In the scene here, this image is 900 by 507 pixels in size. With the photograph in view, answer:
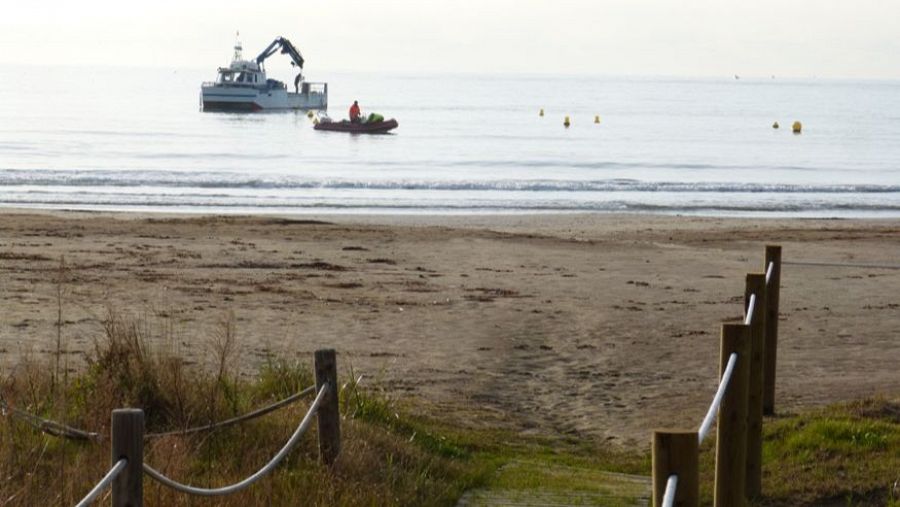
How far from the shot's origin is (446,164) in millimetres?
52531

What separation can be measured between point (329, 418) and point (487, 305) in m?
8.42

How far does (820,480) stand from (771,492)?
1.32 feet

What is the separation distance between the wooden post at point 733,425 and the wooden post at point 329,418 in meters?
2.23

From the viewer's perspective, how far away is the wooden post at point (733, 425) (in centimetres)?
549

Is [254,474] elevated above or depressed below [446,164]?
below

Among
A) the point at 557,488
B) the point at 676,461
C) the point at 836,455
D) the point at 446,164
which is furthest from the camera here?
the point at 446,164

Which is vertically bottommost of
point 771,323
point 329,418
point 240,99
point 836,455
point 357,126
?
point 836,455

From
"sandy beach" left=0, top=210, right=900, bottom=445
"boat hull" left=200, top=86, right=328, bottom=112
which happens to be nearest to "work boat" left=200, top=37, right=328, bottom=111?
"boat hull" left=200, top=86, right=328, bottom=112

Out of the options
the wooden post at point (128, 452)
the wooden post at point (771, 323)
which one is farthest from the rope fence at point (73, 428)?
the wooden post at point (771, 323)

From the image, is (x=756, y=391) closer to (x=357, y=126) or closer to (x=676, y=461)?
(x=676, y=461)

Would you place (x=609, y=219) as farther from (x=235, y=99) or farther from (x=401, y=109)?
(x=401, y=109)

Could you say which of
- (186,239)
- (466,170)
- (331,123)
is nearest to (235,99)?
(331,123)

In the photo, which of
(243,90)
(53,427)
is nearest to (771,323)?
(53,427)

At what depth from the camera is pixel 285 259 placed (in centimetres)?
1948
